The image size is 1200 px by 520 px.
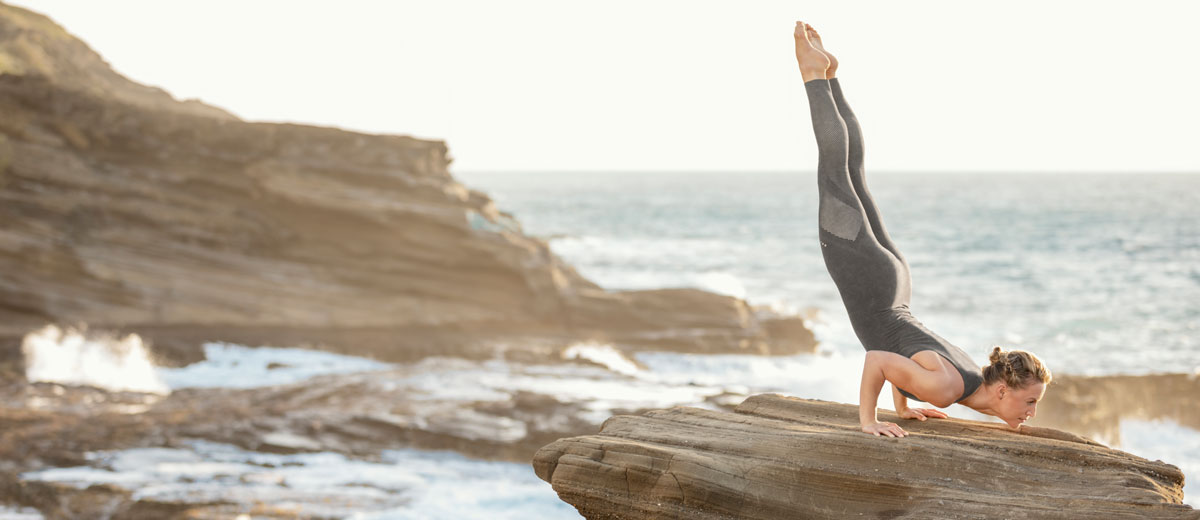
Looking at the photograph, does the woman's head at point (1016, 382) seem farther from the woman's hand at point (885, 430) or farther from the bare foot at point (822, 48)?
the bare foot at point (822, 48)

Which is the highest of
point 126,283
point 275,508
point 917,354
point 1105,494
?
point 917,354

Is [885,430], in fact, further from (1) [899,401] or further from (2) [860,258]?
(2) [860,258]

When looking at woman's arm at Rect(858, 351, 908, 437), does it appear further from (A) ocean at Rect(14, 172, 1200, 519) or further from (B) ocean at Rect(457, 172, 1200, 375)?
(B) ocean at Rect(457, 172, 1200, 375)

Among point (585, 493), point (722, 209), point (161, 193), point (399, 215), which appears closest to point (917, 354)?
point (585, 493)

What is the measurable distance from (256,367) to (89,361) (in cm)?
275

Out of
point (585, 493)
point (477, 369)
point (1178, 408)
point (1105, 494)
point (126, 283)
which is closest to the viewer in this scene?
point (1105, 494)

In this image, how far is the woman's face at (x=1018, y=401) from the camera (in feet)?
15.6

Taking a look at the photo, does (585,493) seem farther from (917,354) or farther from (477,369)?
(477,369)

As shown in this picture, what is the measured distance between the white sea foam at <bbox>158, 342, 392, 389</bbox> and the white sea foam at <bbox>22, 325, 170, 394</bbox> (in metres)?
0.44

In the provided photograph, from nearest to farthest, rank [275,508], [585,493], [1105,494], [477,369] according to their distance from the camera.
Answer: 1. [1105,494]
2. [585,493]
3. [275,508]
4. [477,369]

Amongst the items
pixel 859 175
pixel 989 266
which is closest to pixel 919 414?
pixel 859 175

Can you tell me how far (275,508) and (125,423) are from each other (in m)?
3.87

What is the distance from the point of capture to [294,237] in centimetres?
1945

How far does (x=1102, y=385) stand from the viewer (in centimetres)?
1420
